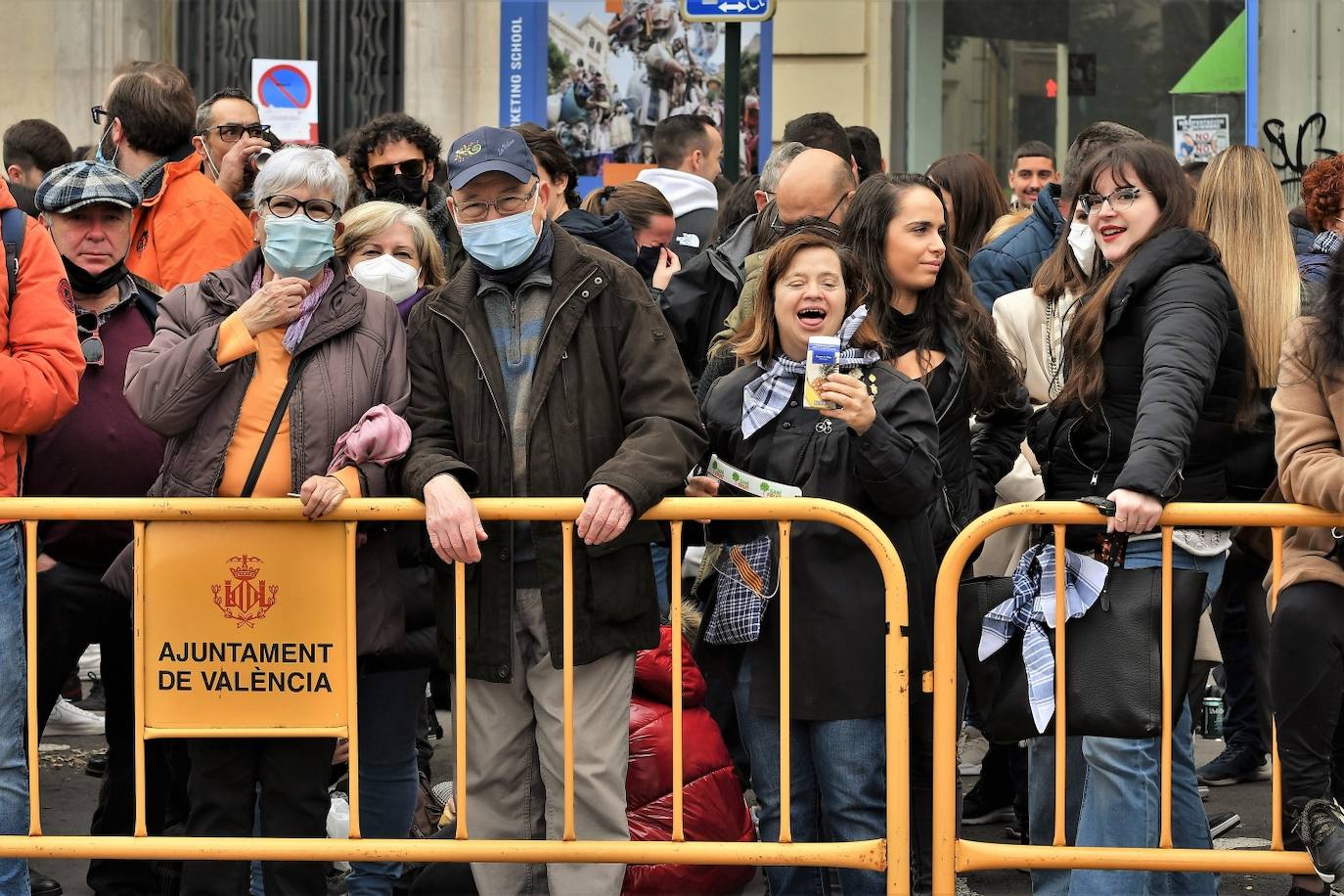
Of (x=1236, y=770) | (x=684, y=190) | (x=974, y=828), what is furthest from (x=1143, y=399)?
(x=684, y=190)

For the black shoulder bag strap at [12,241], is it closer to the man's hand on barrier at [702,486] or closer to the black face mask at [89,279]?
the black face mask at [89,279]

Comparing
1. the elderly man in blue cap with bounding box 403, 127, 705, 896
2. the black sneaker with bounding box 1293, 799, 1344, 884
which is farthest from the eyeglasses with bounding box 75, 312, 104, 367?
the black sneaker with bounding box 1293, 799, 1344, 884

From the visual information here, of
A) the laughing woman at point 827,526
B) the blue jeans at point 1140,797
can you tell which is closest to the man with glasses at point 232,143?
the laughing woman at point 827,526

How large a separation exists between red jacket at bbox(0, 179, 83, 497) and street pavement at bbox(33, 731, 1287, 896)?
5.79ft

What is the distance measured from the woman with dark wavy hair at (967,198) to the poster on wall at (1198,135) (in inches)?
198

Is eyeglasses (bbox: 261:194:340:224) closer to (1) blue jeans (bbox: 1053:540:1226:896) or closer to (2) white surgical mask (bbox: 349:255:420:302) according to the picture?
(2) white surgical mask (bbox: 349:255:420:302)

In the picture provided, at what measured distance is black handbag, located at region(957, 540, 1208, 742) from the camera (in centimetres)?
439

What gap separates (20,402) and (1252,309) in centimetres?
357

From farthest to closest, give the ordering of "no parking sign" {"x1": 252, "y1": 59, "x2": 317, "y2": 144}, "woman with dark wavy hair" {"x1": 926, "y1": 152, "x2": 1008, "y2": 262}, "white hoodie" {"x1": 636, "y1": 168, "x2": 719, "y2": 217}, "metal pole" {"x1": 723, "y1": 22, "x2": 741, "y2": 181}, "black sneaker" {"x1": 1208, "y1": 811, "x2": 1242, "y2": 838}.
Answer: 1. "no parking sign" {"x1": 252, "y1": 59, "x2": 317, "y2": 144}
2. "metal pole" {"x1": 723, "y1": 22, "x2": 741, "y2": 181}
3. "white hoodie" {"x1": 636, "y1": 168, "x2": 719, "y2": 217}
4. "woman with dark wavy hair" {"x1": 926, "y1": 152, "x2": 1008, "y2": 262}
5. "black sneaker" {"x1": 1208, "y1": 811, "x2": 1242, "y2": 838}

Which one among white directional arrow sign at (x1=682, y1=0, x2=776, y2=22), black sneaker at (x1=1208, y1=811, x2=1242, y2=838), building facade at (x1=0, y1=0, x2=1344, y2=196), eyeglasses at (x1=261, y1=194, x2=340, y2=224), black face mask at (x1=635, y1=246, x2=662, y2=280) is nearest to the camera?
eyeglasses at (x1=261, y1=194, x2=340, y2=224)

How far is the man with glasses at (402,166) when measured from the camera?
6.66m

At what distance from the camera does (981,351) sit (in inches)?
203

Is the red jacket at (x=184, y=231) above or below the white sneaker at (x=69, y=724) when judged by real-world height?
above

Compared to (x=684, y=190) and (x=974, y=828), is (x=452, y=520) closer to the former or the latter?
(x=974, y=828)
